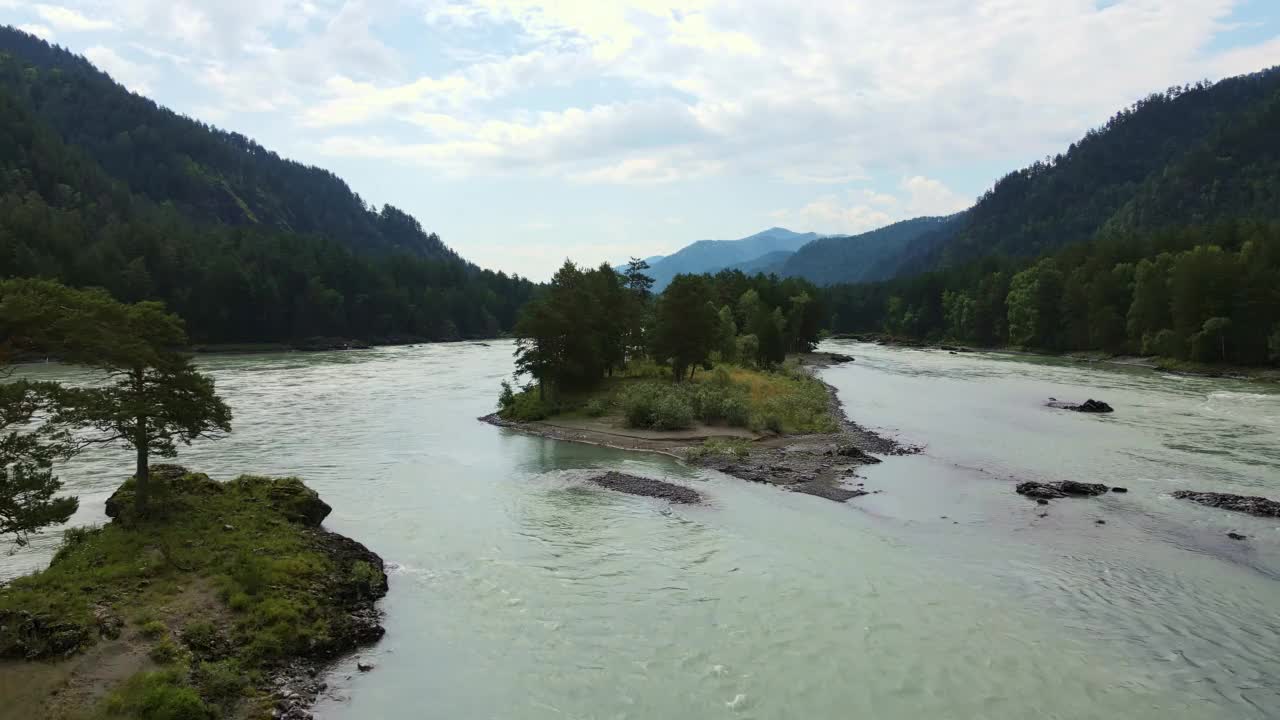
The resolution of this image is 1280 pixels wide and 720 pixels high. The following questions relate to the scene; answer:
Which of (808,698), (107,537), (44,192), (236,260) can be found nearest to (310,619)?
(107,537)

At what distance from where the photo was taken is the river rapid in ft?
52.7

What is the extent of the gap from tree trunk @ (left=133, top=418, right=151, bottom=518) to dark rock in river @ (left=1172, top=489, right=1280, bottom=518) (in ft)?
127

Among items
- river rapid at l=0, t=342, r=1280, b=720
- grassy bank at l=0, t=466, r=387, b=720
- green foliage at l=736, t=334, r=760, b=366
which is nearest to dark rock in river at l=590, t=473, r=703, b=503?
river rapid at l=0, t=342, r=1280, b=720

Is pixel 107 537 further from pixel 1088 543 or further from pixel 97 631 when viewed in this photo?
pixel 1088 543

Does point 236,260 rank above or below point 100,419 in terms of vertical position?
above

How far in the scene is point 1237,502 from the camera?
2947 centimetres

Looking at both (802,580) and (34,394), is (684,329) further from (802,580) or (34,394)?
(34,394)

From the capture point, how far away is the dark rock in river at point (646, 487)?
32.2 metres

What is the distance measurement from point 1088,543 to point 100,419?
31598 mm

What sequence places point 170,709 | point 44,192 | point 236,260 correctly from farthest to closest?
1. point 44,192
2. point 236,260
3. point 170,709

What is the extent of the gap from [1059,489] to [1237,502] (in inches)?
249

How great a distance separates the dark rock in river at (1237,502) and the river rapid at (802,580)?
35.4 inches

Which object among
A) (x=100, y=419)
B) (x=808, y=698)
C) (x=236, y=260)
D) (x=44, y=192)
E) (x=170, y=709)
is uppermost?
(x=44, y=192)

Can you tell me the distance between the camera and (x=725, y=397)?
54.6 metres
